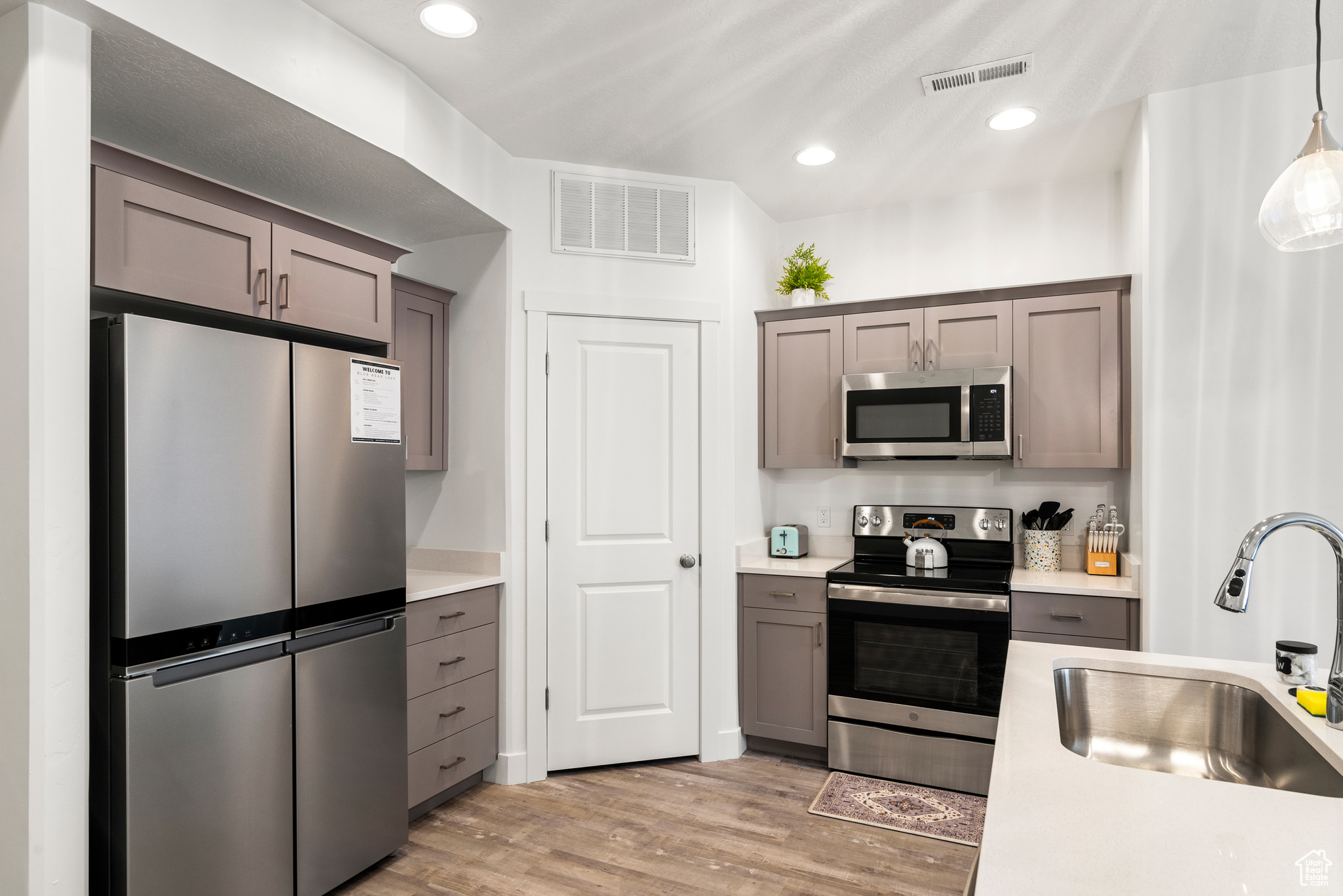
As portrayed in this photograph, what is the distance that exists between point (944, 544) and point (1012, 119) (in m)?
1.79

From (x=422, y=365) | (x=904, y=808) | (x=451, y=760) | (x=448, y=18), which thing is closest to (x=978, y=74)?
(x=448, y=18)

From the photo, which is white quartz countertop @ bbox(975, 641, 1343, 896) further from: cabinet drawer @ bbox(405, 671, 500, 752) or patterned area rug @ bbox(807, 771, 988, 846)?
cabinet drawer @ bbox(405, 671, 500, 752)

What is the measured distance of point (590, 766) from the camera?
3.28 meters

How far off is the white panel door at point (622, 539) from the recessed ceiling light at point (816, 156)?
0.84m

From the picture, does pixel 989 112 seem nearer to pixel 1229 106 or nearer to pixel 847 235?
pixel 1229 106

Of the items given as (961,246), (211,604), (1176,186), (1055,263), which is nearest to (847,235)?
(961,246)

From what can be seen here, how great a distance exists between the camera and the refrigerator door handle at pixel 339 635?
85.5 inches

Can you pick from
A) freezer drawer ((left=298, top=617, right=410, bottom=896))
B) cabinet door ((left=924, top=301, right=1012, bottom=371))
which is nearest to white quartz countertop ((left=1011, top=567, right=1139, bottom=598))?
cabinet door ((left=924, top=301, right=1012, bottom=371))

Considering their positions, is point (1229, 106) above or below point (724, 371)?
above

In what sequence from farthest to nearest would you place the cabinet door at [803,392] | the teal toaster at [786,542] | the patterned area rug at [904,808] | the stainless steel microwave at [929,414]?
the teal toaster at [786,542] → the cabinet door at [803,392] → the stainless steel microwave at [929,414] → the patterned area rug at [904,808]

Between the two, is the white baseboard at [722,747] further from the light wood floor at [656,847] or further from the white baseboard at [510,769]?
the white baseboard at [510,769]

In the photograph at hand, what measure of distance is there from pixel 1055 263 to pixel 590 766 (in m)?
3.09

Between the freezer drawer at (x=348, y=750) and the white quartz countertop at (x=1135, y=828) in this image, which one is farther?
the freezer drawer at (x=348, y=750)

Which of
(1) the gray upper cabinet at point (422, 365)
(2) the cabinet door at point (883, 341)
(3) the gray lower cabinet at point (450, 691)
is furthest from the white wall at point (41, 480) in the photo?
(2) the cabinet door at point (883, 341)
